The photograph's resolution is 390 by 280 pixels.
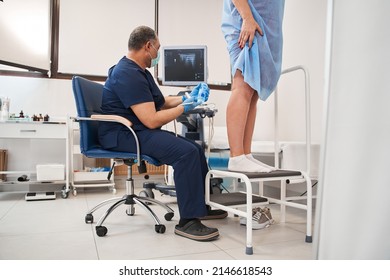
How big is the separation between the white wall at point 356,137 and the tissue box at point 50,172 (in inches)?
95.6

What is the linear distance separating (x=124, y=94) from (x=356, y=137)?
114cm

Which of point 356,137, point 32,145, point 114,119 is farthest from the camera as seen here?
point 32,145


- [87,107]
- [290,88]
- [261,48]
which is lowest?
[87,107]

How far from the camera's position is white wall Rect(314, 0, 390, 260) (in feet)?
2.65

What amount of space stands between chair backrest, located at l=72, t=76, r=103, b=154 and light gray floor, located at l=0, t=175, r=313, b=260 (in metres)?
0.47

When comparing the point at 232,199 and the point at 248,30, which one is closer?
the point at 248,30

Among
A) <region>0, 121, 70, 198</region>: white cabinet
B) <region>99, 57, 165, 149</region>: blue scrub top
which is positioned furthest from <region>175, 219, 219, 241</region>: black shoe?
<region>0, 121, 70, 198</region>: white cabinet

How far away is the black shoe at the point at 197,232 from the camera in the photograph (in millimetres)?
1497

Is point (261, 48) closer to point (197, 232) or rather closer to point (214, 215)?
point (197, 232)

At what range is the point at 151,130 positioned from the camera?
1.66 meters

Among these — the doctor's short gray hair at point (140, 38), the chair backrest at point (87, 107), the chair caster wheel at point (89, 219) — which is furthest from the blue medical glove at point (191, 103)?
the chair caster wheel at point (89, 219)

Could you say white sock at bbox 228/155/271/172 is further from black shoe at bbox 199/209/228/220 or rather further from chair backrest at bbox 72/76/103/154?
chair backrest at bbox 72/76/103/154

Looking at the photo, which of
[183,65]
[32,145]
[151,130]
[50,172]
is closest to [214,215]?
[151,130]
